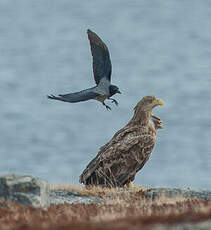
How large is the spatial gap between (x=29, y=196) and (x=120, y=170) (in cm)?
531

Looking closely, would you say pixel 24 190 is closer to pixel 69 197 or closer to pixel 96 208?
pixel 96 208

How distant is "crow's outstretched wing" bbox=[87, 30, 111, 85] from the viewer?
19.8 metres

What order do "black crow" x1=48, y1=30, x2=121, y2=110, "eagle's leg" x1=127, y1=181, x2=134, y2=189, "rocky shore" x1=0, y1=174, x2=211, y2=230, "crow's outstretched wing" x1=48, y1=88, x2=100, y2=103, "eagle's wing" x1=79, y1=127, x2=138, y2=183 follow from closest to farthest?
"rocky shore" x1=0, y1=174, x2=211, y2=230 → "eagle's leg" x1=127, y1=181, x2=134, y2=189 → "eagle's wing" x1=79, y1=127, x2=138, y2=183 → "crow's outstretched wing" x1=48, y1=88, x2=100, y2=103 → "black crow" x1=48, y1=30, x2=121, y2=110

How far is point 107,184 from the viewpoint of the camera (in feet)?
57.7

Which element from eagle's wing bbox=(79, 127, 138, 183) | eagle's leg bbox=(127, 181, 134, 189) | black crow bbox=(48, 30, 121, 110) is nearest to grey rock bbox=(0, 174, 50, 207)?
eagle's wing bbox=(79, 127, 138, 183)

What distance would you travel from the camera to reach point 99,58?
20.1 m

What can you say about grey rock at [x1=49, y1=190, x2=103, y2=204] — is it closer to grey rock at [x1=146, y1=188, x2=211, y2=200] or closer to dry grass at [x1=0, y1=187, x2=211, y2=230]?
dry grass at [x1=0, y1=187, x2=211, y2=230]

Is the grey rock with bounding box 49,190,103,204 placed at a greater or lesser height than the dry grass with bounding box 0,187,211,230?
greater

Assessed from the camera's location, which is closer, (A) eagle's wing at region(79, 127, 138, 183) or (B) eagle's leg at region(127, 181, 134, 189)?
(B) eagle's leg at region(127, 181, 134, 189)

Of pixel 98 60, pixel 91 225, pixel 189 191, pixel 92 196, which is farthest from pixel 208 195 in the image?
pixel 91 225

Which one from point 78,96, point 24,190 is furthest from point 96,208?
point 78,96

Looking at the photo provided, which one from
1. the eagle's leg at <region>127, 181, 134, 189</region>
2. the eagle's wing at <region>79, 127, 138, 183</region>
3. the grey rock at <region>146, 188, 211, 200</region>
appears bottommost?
the grey rock at <region>146, 188, 211, 200</region>

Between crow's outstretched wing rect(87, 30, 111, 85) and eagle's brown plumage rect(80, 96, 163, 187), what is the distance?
2.46m

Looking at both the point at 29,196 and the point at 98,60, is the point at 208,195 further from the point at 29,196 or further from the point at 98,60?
the point at 98,60
